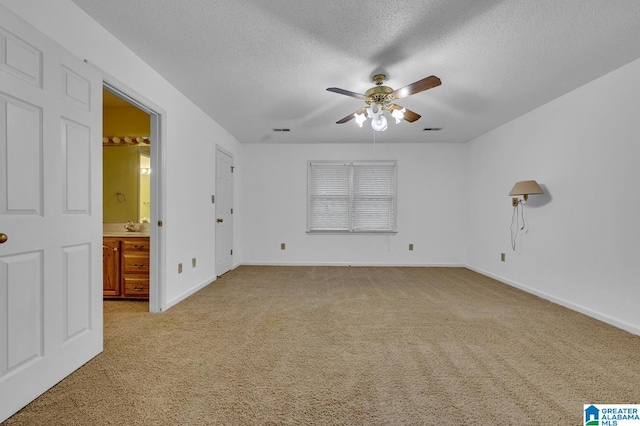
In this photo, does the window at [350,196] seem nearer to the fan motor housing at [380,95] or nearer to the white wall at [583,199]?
the white wall at [583,199]

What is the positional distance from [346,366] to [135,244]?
9.15 feet

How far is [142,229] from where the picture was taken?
3.88 m

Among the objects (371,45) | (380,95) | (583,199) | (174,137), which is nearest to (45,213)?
(174,137)

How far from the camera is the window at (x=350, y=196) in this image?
5938mm

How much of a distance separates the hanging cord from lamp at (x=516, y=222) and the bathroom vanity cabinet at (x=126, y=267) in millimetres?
4825

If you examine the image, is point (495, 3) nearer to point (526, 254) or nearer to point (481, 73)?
point (481, 73)

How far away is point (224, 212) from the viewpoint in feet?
16.3

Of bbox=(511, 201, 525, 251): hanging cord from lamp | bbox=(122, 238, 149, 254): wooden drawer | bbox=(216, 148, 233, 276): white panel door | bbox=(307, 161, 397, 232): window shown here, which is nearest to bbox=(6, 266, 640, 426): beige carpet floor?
bbox=(122, 238, 149, 254): wooden drawer

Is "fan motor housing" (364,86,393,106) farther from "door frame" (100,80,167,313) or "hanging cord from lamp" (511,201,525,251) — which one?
"hanging cord from lamp" (511,201,525,251)

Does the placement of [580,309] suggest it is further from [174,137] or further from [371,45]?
[174,137]

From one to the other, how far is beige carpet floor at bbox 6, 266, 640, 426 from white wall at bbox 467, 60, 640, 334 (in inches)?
13.6

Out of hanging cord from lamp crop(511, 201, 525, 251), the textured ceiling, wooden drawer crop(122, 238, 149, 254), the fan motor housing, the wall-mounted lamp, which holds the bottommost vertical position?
wooden drawer crop(122, 238, 149, 254)

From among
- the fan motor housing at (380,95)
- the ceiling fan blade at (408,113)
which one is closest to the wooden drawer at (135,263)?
the fan motor housing at (380,95)

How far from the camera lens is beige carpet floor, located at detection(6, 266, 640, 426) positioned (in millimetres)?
1541
